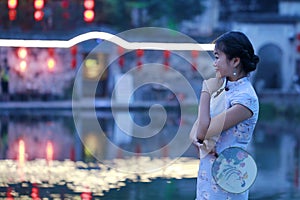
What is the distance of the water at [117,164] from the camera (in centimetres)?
766

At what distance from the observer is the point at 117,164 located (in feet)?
34.6

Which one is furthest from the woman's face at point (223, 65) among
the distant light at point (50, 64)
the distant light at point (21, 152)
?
the distant light at point (50, 64)

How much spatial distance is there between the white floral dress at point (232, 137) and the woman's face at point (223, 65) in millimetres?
42

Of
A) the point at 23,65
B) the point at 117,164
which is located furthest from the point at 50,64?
the point at 117,164

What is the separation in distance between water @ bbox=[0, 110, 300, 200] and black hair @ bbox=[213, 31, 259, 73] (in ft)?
5.10

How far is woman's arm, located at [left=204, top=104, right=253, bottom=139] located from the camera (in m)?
2.92

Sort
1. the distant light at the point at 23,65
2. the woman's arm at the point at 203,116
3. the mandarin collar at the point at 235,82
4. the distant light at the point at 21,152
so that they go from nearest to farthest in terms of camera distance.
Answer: the woman's arm at the point at 203,116 → the mandarin collar at the point at 235,82 → the distant light at the point at 21,152 → the distant light at the point at 23,65

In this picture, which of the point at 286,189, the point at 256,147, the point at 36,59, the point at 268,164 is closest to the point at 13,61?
the point at 36,59

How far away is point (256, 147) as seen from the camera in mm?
13922

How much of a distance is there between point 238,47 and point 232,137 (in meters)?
0.36

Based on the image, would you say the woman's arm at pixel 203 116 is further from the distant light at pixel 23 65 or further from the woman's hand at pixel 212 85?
the distant light at pixel 23 65

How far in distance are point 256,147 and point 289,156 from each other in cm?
155

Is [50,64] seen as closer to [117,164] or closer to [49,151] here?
[49,151]

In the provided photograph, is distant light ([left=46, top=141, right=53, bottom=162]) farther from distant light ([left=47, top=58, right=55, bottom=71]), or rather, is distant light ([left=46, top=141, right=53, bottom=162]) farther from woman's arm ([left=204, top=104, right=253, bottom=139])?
distant light ([left=47, top=58, right=55, bottom=71])
